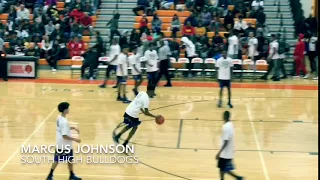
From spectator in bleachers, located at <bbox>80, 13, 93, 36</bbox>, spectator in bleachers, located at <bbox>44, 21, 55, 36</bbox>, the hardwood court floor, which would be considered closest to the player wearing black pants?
the hardwood court floor

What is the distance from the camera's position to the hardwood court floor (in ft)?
46.2

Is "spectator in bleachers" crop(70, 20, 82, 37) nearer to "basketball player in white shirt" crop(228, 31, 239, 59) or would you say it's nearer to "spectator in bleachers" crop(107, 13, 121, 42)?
"spectator in bleachers" crop(107, 13, 121, 42)

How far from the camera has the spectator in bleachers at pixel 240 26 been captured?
28947 mm

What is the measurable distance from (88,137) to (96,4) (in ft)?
54.9

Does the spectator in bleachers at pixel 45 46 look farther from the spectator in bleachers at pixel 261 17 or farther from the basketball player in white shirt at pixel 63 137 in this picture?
the basketball player in white shirt at pixel 63 137

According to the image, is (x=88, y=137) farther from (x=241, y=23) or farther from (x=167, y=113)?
(x=241, y=23)

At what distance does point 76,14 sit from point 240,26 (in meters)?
7.45

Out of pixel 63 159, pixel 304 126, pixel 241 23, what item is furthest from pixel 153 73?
pixel 63 159

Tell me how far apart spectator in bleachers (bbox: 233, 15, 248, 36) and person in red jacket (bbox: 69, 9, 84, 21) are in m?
7.02

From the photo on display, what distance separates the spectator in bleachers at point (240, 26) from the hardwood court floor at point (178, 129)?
470cm

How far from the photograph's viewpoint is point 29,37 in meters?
29.3

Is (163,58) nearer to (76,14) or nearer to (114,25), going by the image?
(114,25)

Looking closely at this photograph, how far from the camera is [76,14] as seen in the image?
101 ft

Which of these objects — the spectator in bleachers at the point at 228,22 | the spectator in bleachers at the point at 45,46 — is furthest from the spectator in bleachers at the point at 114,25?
the spectator in bleachers at the point at 228,22
